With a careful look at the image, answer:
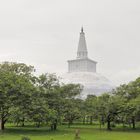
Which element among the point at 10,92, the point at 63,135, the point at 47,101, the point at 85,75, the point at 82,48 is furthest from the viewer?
the point at 82,48

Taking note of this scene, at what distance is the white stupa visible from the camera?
13800cm

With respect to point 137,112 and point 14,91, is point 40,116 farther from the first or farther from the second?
point 137,112

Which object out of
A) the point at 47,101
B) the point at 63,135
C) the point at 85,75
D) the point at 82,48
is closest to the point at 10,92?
the point at 47,101

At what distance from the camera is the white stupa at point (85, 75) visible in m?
138

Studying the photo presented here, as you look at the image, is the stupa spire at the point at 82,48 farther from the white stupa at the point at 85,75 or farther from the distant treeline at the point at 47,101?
the distant treeline at the point at 47,101

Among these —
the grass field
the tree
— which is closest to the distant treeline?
the tree

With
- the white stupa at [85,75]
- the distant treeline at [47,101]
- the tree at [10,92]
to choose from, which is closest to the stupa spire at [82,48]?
the white stupa at [85,75]

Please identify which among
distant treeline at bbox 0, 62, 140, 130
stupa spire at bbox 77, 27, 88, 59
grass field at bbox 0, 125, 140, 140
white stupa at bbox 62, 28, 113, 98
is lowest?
grass field at bbox 0, 125, 140, 140

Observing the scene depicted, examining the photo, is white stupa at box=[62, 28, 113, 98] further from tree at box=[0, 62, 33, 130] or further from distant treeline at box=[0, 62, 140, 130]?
tree at box=[0, 62, 33, 130]

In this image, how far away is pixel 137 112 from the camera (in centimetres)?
4625

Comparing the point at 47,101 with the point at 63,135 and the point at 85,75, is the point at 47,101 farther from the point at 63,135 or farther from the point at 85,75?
the point at 85,75

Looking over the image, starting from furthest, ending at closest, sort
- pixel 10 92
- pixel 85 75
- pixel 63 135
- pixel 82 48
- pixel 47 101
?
pixel 82 48 < pixel 85 75 < pixel 47 101 < pixel 10 92 < pixel 63 135

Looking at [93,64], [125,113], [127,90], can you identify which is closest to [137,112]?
[125,113]

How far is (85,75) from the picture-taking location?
143 metres
